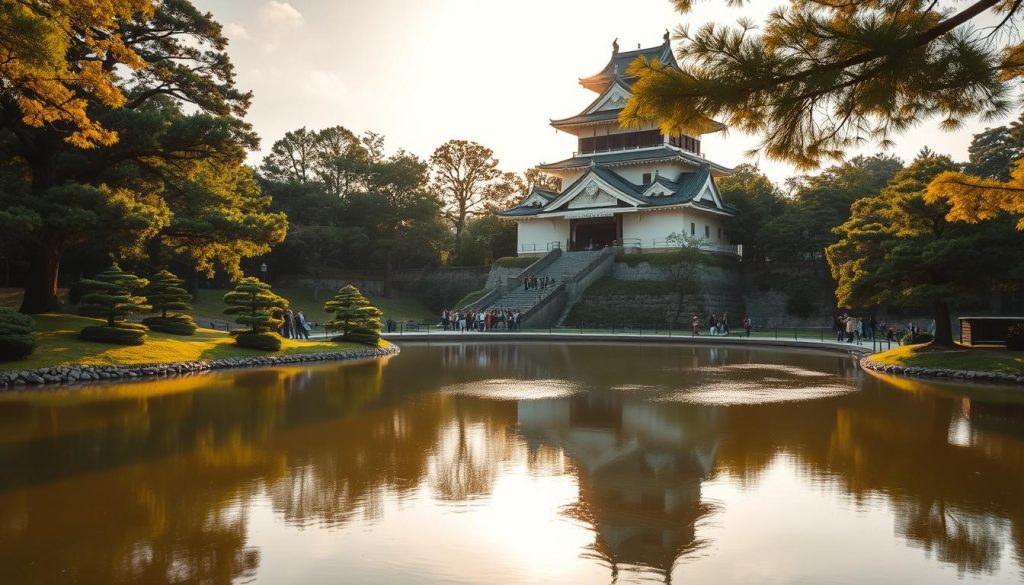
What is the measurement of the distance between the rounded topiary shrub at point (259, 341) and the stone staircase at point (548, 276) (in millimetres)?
18571

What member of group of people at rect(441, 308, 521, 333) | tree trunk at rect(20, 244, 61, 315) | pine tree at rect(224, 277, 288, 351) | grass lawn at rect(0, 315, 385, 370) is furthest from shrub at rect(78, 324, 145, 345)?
group of people at rect(441, 308, 521, 333)

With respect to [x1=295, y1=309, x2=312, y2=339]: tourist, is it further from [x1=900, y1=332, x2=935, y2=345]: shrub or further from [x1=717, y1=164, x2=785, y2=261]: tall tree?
[x1=717, y1=164, x2=785, y2=261]: tall tree

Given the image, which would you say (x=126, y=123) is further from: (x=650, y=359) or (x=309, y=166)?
(x=309, y=166)

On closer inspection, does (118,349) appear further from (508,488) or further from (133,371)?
(508,488)

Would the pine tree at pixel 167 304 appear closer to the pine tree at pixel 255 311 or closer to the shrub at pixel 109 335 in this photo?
the pine tree at pixel 255 311

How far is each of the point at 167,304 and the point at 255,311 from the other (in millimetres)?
3371

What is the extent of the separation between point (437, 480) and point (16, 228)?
1503 centimetres

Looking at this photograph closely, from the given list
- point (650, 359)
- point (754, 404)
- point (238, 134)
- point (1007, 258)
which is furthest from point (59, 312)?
point (1007, 258)

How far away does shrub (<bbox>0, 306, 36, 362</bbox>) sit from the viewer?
1619cm

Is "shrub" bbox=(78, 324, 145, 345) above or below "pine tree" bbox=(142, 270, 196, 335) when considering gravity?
below

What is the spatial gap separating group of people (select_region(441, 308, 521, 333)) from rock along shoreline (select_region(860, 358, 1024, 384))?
20.3 meters

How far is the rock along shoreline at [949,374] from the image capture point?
698 inches

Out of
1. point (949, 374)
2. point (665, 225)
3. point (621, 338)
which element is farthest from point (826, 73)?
point (665, 225)

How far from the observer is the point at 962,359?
764 inches
